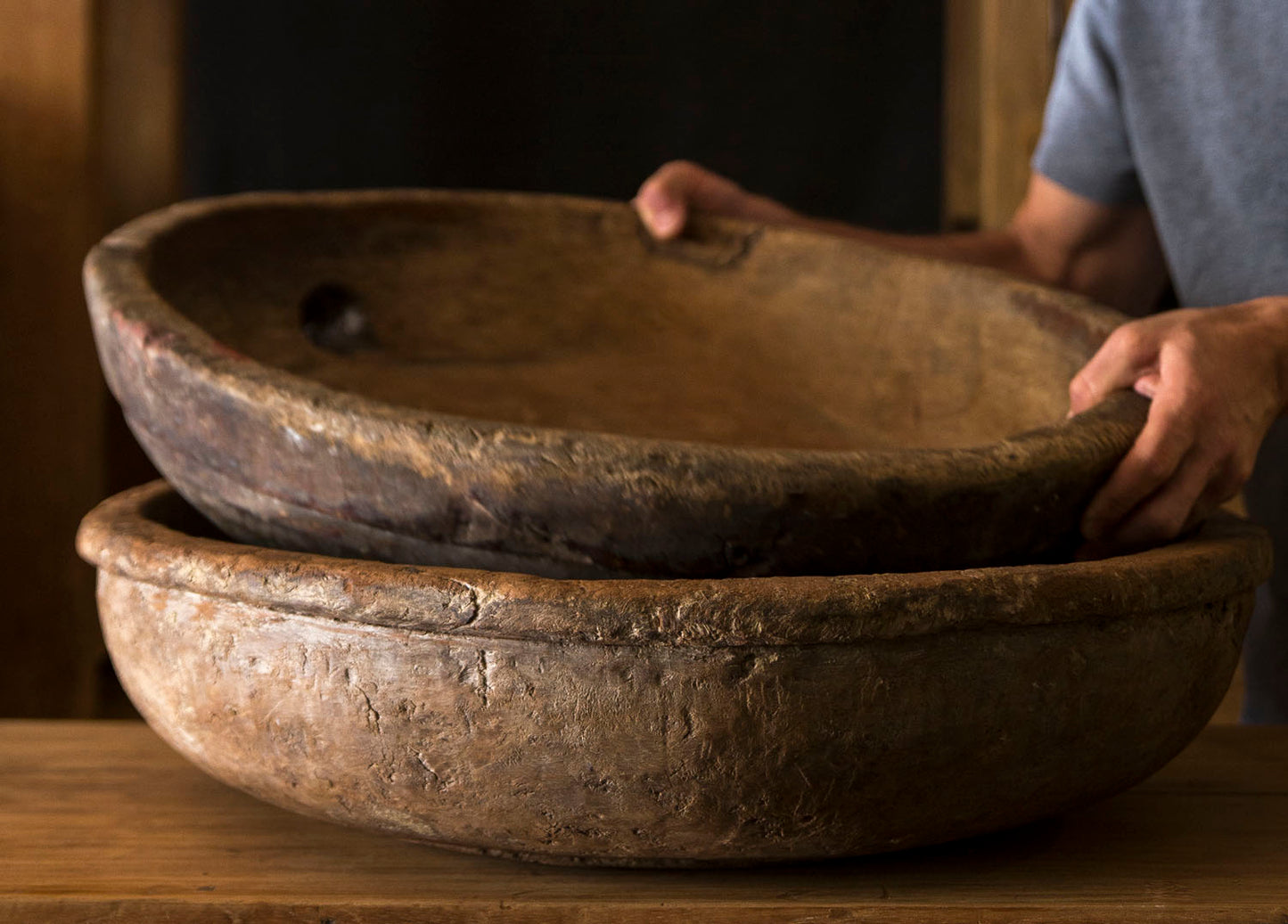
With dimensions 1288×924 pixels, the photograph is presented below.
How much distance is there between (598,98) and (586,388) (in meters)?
1.62

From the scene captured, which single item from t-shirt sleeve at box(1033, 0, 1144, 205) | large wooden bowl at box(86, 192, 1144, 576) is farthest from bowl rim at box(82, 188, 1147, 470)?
t-shirt sleeve at box(1033, 0, 1144, 205)

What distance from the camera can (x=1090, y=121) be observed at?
1.15 meters

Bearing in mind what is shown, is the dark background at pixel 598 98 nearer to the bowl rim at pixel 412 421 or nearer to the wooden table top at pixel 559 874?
the bowl rim at pixel 412 421

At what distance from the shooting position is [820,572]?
539 millimetres

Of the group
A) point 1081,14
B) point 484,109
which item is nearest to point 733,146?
point 484,109

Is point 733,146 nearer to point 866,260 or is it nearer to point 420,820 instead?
point 866,260

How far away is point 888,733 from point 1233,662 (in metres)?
0.21

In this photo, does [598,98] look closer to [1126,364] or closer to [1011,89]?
[1011,89]

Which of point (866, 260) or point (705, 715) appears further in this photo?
point (866, 260)

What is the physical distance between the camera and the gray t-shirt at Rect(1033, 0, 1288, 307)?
1.01 meters

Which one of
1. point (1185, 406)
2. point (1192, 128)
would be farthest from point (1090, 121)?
point (1185, 406)

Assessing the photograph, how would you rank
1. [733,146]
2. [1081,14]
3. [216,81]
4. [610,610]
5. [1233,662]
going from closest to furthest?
1. [610,610]
2. [1233,662]
3. [1081,14]
4. [216,81]
5. [733,146]

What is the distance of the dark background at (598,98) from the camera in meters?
2.38

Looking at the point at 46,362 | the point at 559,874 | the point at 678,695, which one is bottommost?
the point at 46,362
